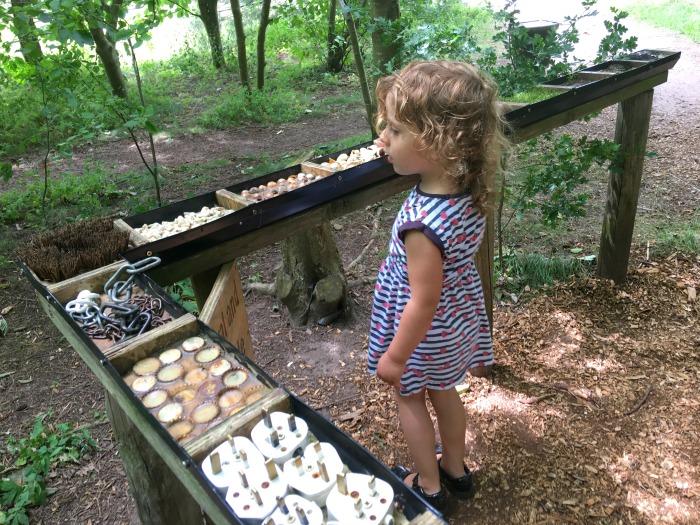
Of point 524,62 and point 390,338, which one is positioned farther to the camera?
point 524,62

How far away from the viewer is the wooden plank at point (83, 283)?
60.6 inches

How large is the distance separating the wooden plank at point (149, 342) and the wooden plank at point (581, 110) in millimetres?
1876

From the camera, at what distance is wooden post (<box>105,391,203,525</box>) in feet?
5.23

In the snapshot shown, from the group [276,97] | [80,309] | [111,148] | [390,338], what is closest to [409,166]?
[390,338]

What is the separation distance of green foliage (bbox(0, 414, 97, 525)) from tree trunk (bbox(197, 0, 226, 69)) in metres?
9.46

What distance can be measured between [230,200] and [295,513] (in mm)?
1456

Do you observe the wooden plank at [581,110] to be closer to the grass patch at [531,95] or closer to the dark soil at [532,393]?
the grass patch at [531,95]

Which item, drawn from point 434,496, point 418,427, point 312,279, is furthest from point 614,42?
point 434,496

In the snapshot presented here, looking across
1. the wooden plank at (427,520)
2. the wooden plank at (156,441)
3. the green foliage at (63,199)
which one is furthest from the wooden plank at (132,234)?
the green foliage at (63,199)

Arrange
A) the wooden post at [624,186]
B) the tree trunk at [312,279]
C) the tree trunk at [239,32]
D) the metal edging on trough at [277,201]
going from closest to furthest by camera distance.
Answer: the metal edging on trough at [277,201] < the wooden post at [624,186] < the tree trunk at [312,279] < the tree trunk at [239,32]

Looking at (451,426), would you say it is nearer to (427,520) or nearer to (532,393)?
(532,393)

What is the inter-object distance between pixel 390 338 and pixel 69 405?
8.43 ft

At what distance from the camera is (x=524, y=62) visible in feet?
11.1

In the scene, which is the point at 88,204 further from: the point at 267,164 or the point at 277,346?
the point at 277,346
